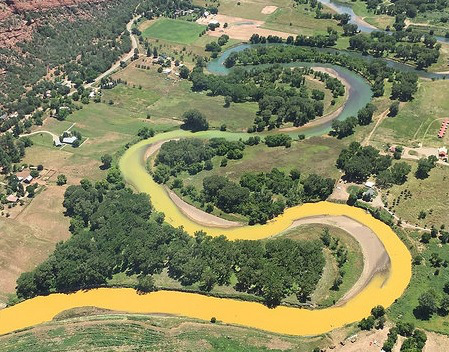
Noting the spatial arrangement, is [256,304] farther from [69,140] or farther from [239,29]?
[239,29]

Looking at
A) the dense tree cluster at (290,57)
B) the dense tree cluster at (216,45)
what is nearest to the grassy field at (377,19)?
the dense tree cluster at (290,57)

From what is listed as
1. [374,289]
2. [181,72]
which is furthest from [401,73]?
[374,289]

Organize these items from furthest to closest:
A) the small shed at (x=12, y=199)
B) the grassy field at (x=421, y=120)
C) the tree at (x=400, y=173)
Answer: the grassy field at (x=421, y=120), the small shed at (x=12, y=199), the tree at (x=400, y=173)

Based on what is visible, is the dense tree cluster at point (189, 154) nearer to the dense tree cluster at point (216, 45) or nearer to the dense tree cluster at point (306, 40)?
the dense tree cluster at point (216, 45)

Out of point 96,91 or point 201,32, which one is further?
point 201,32

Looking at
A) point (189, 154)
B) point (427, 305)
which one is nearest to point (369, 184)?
point (427, 305)

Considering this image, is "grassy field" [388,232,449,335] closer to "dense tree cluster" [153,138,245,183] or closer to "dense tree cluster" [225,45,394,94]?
"dense tree cluster" [153,138,245,183]

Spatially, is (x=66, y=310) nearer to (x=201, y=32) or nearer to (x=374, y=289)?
(x=374, y=289)
